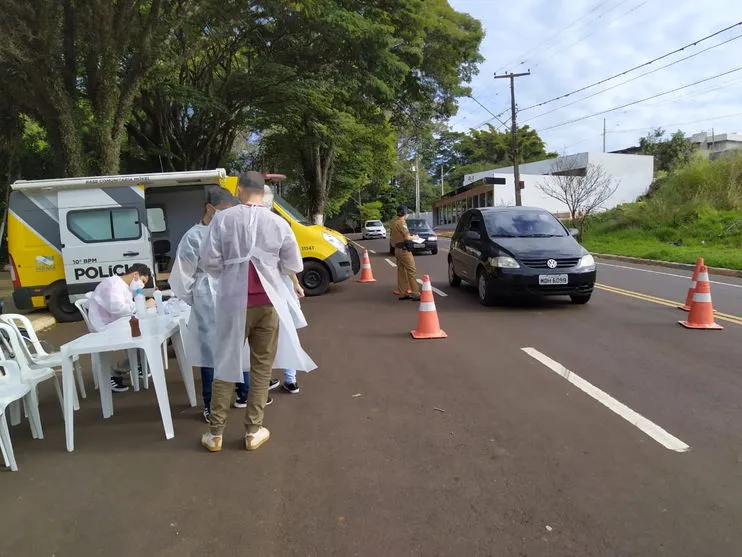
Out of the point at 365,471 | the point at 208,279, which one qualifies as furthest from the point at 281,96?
the point at 365,471

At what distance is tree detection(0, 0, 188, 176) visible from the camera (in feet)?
35.4

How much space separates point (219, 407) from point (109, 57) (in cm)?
1071

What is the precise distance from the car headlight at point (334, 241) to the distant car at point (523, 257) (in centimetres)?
245

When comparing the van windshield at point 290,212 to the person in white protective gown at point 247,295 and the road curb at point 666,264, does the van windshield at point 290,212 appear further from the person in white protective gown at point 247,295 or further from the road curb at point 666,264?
the road curb at point 666,264

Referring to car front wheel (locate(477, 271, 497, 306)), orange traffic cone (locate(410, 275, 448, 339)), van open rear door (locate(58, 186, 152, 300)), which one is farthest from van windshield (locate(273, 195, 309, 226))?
orange traffic cone (locate(410, 275, 448, 339))

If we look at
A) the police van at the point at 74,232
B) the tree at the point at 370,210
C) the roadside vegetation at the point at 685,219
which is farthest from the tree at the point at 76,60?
the tree at the point at 370,210

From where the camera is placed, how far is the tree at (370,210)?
202ft

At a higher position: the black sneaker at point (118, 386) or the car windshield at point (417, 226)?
the car windshield at point (417, 226)

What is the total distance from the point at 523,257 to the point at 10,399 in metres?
6.98

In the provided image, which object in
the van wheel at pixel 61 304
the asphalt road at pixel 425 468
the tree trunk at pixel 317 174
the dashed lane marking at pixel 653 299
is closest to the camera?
the asphalt road at pixel 425 468

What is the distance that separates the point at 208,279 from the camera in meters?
4.35

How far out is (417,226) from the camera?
2377 centimetres

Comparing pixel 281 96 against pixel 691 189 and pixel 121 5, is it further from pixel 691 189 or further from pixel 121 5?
pixel 691 189

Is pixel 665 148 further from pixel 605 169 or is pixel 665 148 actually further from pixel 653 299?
pixel 653 299
